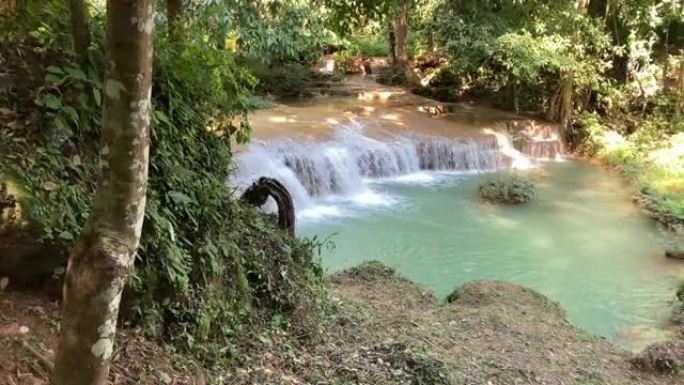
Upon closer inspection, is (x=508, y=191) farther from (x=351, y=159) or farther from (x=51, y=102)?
(x=51, y=102)

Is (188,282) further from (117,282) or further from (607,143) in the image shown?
(607,143)

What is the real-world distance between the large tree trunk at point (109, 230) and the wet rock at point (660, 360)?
15.8 feet

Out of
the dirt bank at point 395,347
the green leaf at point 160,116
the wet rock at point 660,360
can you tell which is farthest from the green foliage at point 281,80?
the green leaf at point 160,116

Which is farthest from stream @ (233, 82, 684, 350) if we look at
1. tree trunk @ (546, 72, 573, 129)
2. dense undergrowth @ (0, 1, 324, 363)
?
dense undergrowth @ (0, 1, 324, 363)

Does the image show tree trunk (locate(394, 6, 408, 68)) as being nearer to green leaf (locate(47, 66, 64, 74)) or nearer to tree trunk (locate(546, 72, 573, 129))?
tree trunk (locate(546, 72, 573, 129))

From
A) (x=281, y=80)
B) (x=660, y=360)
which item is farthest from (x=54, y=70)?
(x=281, y=80)

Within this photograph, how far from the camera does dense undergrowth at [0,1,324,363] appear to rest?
9.50ft

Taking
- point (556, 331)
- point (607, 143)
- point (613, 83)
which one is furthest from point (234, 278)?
point (613, 83)

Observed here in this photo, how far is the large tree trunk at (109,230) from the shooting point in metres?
1.84

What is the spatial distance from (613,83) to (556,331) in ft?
38.3

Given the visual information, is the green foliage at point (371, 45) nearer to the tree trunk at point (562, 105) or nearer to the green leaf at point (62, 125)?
the tree trunk at point (562, 105)

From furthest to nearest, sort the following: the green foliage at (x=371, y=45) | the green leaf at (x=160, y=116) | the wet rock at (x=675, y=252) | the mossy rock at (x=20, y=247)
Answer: the green foliage at (x=371, y=45) → the wet rock at (x=675, y=252) → the green leaf at (x=160, y=116) → the mossy rock at (x=20, y=247)

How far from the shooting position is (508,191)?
1210 cm

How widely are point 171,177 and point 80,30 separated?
0.83 metres
